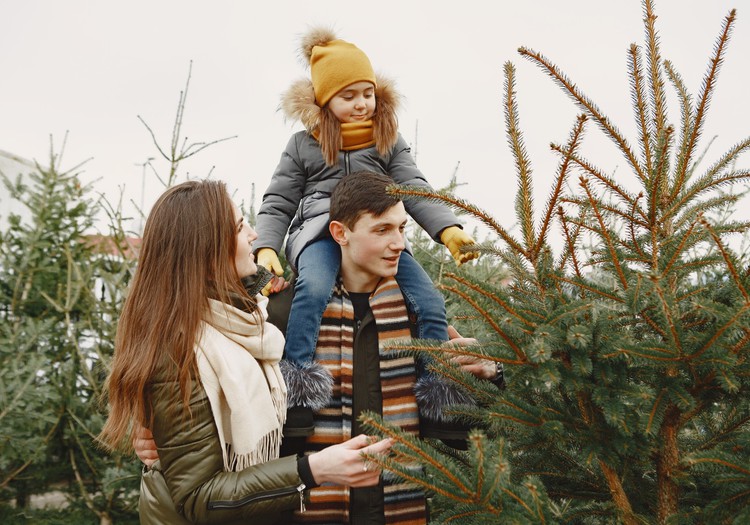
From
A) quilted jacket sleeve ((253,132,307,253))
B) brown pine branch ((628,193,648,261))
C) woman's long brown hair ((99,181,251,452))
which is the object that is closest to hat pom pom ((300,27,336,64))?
quilted jacket sleeve ((253,132,307,253))

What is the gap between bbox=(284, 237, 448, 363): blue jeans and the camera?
2.31 meters

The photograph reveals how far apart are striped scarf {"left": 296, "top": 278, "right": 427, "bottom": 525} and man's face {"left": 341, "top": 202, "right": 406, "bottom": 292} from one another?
0.14 metres

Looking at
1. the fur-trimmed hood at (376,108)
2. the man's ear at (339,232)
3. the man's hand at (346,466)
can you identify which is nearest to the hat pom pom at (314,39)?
the fur-trimmed hood at (376,108)

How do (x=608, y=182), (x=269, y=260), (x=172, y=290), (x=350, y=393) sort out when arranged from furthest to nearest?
(x=269, y=260)
(x=350, y=393)
(x=172, y=290)
(x=608, y=182)

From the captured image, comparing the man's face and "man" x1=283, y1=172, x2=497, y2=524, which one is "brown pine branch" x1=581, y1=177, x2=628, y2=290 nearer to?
"man" x1=283, y1=172, x2=497, y2=524

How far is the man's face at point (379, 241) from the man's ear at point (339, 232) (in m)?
0.02

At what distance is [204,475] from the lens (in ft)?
5.81

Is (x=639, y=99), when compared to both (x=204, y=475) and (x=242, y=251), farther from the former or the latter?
(x=204, y=475)

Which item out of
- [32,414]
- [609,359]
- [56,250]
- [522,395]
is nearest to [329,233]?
[522,395]

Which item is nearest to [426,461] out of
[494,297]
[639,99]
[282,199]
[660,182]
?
[494,297]

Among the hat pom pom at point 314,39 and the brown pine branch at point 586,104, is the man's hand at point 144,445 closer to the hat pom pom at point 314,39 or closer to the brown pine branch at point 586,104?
the brown pine branch at point 586,104

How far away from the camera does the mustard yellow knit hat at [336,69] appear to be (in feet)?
9.66

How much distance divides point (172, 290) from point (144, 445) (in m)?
0.55

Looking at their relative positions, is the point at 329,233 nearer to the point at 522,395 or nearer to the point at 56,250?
the point at 522,395
